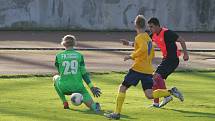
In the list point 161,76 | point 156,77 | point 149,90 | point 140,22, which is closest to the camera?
point 140,22

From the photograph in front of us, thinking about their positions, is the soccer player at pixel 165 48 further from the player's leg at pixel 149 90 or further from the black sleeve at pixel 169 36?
the player's leg at pixel 149 90

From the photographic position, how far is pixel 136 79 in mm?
10102

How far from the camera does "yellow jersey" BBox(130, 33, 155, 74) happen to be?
32.5 ft

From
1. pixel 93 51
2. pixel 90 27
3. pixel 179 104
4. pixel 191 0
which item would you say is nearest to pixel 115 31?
pixel 90 27

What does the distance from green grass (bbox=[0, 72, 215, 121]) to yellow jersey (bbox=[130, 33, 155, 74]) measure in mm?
694

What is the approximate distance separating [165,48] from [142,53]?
147cm

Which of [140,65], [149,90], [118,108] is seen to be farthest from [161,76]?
[118,108]

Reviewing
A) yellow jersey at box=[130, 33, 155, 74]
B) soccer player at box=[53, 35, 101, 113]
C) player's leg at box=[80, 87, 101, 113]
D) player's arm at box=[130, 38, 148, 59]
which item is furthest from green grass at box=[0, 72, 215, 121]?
player's arm at box=[130, 38, 148, 59]

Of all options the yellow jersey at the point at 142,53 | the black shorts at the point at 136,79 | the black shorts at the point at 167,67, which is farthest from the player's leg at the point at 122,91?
the black shorts at the point at 167,67

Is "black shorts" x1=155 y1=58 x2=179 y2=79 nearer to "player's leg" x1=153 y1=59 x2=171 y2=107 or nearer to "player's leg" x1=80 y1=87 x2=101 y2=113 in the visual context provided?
"player's leg" x1=153 y1=59 x2=171 y2=107

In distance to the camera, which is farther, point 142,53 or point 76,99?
point 76,99

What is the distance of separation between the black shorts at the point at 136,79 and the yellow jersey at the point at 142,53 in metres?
0.06

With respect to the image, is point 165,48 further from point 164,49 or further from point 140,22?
point 140,22

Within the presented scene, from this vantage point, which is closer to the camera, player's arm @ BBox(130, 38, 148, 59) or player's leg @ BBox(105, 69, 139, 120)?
player's leg @ BBox(105, 69, 139, 120)
